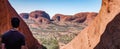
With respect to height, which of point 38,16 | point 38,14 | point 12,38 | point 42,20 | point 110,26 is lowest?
point 42,20

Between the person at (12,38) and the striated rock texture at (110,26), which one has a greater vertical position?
the person at (12,38)

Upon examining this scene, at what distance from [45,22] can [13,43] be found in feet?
441

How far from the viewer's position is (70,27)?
440ft

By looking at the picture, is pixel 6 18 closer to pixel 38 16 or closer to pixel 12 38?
pixel 12 38

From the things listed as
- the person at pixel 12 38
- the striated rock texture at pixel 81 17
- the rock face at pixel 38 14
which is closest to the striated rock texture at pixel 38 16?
the rock face at pixel 38 14

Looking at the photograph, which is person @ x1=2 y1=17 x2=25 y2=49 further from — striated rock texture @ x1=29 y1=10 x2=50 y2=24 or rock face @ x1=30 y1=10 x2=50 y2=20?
rock face @ x1=30 y1=10 x2=50 y2=20

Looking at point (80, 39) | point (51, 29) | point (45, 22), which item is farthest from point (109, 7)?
point (45, 22)

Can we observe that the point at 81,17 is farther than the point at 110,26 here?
Yes

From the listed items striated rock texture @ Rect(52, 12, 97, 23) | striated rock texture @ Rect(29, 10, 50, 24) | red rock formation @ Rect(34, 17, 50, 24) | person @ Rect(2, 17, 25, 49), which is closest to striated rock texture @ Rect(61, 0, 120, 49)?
person @ Rect(2, 17, 25, 49)

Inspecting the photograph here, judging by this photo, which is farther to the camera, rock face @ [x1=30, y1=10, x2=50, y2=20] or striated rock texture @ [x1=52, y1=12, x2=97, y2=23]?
rock face @ [x1=30, y1=10, x2=50, y2=20]

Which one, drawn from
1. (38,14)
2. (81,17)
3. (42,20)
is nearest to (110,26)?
(81,17)

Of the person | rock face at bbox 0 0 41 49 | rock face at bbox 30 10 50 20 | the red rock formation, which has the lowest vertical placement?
the red rock formation

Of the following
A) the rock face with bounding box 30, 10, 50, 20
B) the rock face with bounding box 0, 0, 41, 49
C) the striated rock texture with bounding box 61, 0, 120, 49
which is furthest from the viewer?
the rock face with bounding box 30, 10, 50, 20

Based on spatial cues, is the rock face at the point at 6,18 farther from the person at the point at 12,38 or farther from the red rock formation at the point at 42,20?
the red rock formation at the point at 42,20
